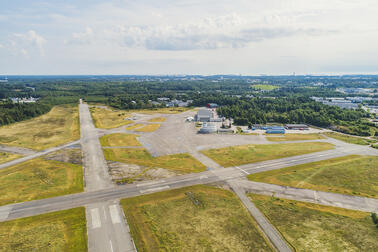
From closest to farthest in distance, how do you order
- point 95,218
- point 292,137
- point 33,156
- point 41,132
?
1. point 95,218
2. point 33,156
3. point 292,137
4. point 41,132

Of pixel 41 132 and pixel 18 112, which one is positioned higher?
pixel 18 112

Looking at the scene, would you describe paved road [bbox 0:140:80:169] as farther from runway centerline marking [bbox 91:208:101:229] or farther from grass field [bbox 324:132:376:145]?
grass field [bbox 324:132:376:145]

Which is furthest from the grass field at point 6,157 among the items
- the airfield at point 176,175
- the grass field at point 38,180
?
the grass field at point 38,180

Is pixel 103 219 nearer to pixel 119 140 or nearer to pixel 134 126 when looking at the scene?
pixel 119 140

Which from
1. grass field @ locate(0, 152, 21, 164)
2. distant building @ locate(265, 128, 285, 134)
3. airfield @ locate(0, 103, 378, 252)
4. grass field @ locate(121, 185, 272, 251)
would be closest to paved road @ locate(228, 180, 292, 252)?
airfield @ locate(0, 103, 378, 252)

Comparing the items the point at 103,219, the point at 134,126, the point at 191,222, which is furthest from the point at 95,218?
the point at 134,126

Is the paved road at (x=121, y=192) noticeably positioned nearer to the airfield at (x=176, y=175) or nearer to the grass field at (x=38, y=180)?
the airfield at (x=176, y=175)
